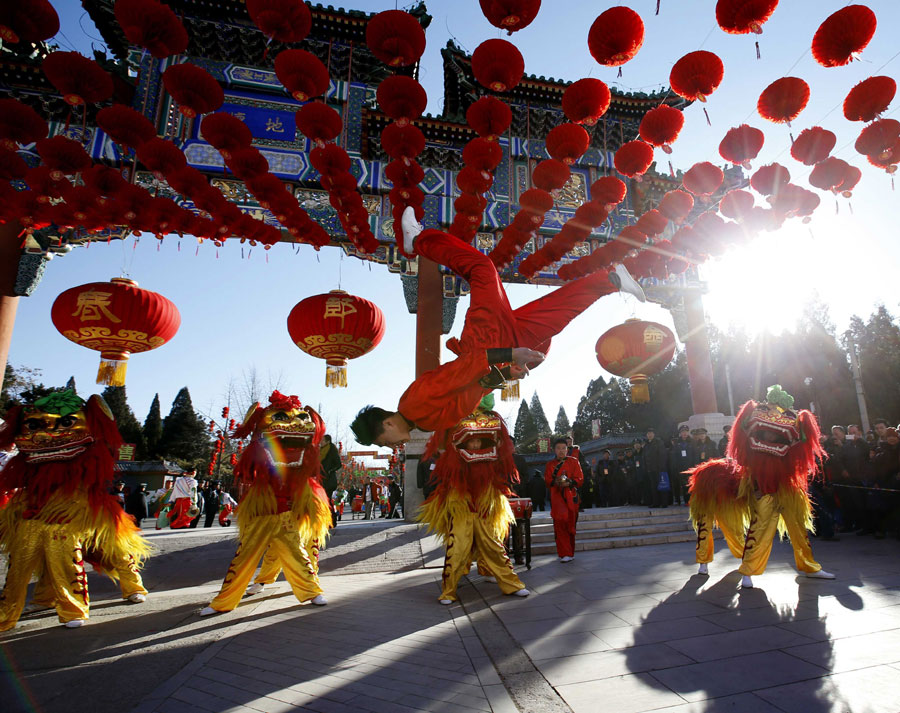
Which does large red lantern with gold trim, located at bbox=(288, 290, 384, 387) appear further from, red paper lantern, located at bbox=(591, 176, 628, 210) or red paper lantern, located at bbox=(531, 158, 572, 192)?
red paper lantern, located at bbox=(591, 176, 628, 210)

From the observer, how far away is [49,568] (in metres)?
4.04

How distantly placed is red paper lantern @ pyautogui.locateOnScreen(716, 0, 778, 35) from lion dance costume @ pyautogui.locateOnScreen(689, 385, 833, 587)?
3352mm

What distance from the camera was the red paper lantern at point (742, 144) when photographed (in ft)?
15.1

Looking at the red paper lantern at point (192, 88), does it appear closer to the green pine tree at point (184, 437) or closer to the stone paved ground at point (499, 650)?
the stone paved ground at point (499, 650)

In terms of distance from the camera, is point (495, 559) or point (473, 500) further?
point (473, 500)

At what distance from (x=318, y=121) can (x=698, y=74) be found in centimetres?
345

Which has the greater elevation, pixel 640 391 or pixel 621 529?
pixel 640 391

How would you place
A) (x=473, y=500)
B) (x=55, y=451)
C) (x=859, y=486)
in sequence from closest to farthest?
1. (x=55, y=451)
2. (x=473, y=500)
3. (x=859, y=486)

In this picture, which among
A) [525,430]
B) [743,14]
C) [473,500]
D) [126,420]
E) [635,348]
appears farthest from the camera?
[525,430]

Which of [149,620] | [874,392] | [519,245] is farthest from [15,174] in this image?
[874,392]

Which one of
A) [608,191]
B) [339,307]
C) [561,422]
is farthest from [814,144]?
[561,422]

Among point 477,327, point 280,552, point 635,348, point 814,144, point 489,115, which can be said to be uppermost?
point 489,115

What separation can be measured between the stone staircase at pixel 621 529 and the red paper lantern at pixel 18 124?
25.3 feet

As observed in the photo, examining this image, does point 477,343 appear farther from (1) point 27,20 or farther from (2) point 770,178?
(1) point 27,20
